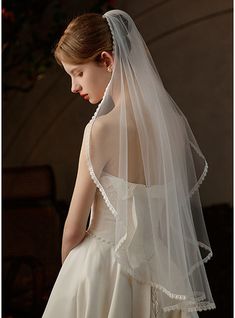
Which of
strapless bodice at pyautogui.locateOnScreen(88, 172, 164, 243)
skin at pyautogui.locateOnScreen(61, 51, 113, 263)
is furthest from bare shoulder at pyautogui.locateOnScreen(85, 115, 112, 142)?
strapless bodice at pyautogui.locateOnScreen(88, 172, 164, 243)

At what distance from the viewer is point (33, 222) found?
3760mm

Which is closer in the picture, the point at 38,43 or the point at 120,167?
the point at 120,167

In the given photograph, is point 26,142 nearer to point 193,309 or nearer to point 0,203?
point 0,203

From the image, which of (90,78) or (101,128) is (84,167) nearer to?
(101,128)

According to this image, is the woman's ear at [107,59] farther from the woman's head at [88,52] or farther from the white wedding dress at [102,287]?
the white wedding dress at [102,287]

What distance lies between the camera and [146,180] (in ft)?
6.15

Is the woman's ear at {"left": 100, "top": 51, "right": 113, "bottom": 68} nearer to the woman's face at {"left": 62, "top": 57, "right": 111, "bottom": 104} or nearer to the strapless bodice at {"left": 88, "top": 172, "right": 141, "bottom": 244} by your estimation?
the woman's face at {"left": 62, "top": 57, "right": 111, "bottom": 104}

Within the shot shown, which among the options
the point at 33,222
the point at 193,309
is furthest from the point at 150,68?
the point at 33,222

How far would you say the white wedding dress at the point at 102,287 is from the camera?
1.83 m

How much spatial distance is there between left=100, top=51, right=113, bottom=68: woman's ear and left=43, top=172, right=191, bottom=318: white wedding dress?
343 millimetres

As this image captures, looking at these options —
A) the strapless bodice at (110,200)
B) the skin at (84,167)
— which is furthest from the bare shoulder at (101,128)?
the strapless bodice at (110,200)

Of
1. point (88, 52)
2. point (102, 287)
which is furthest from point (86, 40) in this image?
point (102, 287)

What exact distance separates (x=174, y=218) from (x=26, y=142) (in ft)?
8.28

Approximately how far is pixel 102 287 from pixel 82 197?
27 centimetres
